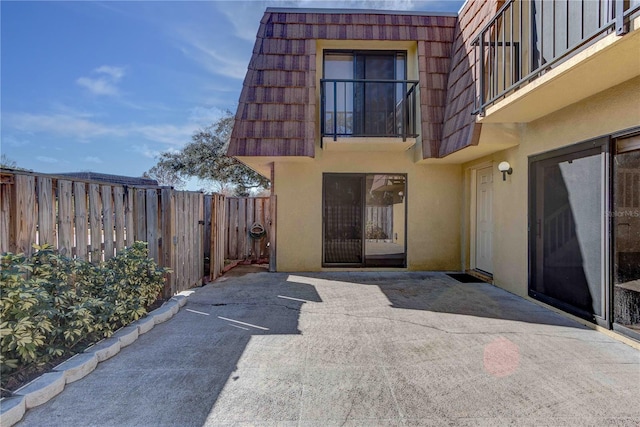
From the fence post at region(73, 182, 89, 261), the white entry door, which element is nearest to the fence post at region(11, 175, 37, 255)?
the fence post at region(73, 182, 89, 261)

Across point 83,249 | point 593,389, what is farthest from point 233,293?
point 593,389

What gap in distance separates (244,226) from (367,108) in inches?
174

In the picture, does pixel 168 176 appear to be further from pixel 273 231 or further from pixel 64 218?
pixel 64 218

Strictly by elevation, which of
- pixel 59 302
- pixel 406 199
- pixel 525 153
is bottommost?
pixel 59 302

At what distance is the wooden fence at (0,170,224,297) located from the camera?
2.68 meters

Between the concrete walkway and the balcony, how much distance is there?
3742 millimetres

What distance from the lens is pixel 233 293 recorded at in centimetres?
530

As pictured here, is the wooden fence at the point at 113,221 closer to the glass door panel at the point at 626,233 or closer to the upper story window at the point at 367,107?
the upper story window at the point at 367,107

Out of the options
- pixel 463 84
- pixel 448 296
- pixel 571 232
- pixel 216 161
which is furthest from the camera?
pixel 216 161

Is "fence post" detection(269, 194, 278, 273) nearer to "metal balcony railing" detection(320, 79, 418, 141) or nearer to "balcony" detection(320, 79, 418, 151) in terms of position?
"balcony" detection(320, 79, 418, 151)

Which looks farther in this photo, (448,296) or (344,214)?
(344,214)

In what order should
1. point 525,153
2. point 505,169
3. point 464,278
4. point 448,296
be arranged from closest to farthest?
point 525,153 < point 448,296 < point 505,169 < point 464,278

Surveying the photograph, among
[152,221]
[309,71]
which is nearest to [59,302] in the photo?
[152,221]

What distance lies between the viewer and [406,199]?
281 inches
